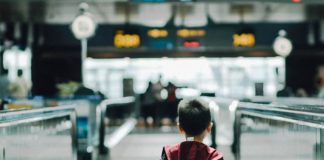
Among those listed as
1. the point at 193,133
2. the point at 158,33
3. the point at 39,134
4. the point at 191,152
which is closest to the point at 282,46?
the point at 158,33

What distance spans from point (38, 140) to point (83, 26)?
9.10 metres

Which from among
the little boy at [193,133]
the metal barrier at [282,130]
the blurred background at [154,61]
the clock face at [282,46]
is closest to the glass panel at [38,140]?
the blurred background at [154,61]

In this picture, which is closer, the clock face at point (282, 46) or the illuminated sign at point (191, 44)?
the illuminated sign at point (191, 44)

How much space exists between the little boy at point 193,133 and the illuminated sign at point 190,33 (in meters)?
16.1

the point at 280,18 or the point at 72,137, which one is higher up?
the point at 280,18

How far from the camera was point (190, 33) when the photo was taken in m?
19.3

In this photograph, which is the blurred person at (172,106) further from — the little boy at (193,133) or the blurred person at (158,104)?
the little boy at (193,133)

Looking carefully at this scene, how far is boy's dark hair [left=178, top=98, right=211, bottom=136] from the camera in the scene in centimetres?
279

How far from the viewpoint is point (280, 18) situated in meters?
18.4

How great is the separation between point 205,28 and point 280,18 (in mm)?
3044

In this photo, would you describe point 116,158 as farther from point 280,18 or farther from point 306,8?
point 280,18

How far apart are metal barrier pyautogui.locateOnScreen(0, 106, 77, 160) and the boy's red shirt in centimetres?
200

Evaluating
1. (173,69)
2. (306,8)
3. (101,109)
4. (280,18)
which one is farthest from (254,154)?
(173,69)

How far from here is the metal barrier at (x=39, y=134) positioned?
4.77m
